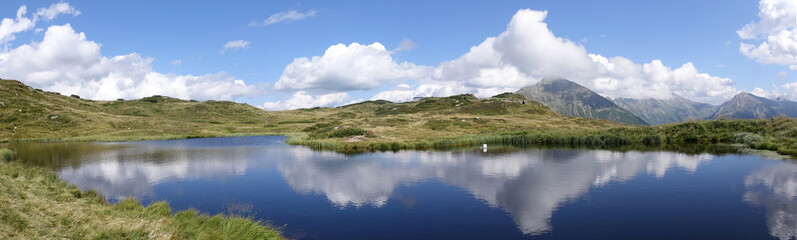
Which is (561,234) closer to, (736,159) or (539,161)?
(539,161)

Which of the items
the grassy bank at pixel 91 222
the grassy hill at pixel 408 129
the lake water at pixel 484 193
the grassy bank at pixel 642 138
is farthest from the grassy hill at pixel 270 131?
the grassy bank at pixel 91 222

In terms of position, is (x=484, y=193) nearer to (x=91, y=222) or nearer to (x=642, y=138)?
(x=91, y=222)

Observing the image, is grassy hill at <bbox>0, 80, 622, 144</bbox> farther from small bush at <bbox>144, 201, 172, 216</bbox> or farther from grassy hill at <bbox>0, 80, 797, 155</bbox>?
small bush at <bbox>144, 201, 172, 216</bbox>

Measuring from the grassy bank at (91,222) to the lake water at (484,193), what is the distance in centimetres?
440

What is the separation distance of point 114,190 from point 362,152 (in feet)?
117

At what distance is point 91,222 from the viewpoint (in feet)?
51.4

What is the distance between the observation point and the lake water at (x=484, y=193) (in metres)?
21.9

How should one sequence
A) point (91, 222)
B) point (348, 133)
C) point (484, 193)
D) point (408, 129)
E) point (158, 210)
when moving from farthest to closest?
point (408, 129) < point (348, 133) < point (484, 193) < point (158, 210) < point (91, 222)

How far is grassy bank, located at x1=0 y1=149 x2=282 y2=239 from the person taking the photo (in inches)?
534

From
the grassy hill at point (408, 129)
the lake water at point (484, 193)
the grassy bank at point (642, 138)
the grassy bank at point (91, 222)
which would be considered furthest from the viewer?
the grassy hill at point (408, 129)

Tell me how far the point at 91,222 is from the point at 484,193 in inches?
995

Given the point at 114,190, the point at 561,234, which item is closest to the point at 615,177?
the point at 561,234

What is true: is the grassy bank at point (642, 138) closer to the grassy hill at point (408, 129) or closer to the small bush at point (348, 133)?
the grassy hill at point (408, 129)

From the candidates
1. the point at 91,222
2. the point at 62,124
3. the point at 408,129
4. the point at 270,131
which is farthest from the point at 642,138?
the point at 62,124
